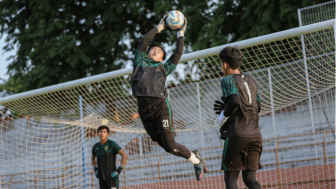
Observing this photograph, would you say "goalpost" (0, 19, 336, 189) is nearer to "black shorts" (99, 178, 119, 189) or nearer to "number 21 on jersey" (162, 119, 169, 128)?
"black shorts" (99, 178, 119, 189)

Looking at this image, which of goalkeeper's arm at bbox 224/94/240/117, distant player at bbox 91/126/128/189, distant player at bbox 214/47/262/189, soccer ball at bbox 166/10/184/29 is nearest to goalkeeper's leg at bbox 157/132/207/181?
distant player at bbox 214/47/262/189

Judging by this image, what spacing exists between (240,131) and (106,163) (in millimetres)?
3660

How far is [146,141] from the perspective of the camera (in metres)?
10.5

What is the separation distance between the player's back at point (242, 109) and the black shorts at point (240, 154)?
51 millimetres

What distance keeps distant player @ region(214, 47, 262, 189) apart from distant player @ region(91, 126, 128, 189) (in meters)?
3.31

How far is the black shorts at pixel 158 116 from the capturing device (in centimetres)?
368

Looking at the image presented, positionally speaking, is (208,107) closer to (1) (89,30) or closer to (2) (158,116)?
(2) (158,116)

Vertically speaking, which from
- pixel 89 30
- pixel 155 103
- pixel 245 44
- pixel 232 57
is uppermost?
pixel 89 30

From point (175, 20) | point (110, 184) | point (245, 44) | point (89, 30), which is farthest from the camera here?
point (89, 30)

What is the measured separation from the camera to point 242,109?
303cm

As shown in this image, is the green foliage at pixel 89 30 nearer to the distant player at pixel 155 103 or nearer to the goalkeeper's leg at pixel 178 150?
the distant player at pixel 155 103

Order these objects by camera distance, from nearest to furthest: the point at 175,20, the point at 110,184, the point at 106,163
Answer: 1. the point at 175,20
2. the point at 110,184
3. the point at 106,163

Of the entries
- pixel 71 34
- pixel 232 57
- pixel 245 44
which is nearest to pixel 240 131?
pixel 232 57

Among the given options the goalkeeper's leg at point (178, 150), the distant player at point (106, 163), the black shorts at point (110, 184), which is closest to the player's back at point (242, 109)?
the goalkeeper's leg at point (178, 150)
